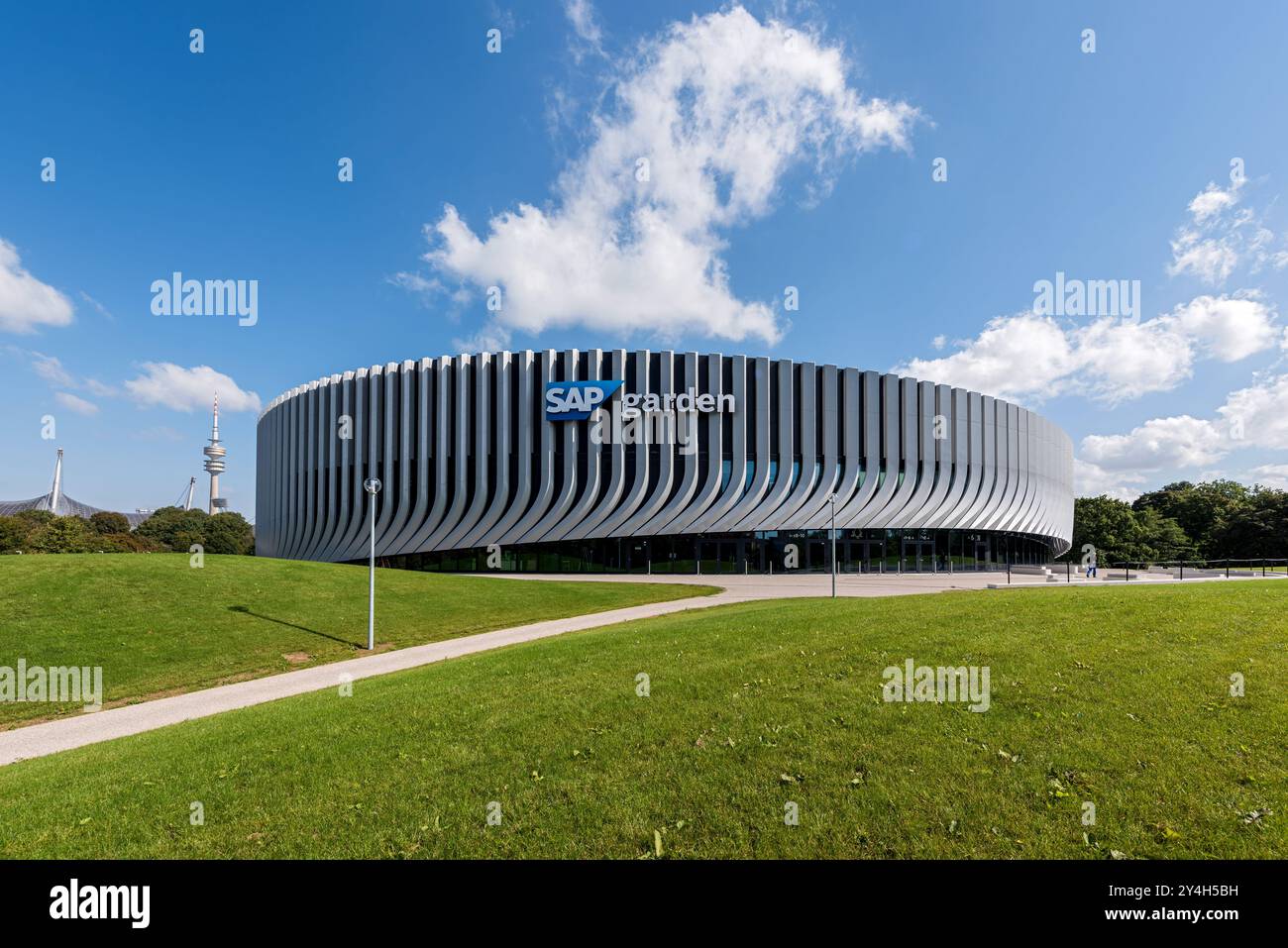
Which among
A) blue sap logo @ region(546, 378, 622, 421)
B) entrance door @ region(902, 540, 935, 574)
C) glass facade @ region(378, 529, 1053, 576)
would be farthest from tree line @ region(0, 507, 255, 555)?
entrance door @ region(902, 540, 935, 574)

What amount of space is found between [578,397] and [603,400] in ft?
7.47

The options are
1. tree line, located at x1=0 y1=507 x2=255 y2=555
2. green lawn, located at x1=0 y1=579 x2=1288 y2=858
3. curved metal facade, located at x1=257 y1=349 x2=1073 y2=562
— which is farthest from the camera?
tree line, located at x1=0 y1=507 x2=255 y2=555

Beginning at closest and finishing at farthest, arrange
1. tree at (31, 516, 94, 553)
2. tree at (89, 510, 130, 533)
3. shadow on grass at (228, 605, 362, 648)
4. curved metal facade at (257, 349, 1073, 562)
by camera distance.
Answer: shadow on grass at (228, 605, 362, 648)
curved metal facade at (257, 349, 1073, 562)
tree at (31, 516, 94, 553)
tree at (89, 510, 130, 533)

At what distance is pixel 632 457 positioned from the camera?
50.1 m

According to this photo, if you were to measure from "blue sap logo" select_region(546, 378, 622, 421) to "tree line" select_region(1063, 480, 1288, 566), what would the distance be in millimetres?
76821

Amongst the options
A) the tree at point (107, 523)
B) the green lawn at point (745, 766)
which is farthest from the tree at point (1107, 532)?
the tree at point (107, 523)

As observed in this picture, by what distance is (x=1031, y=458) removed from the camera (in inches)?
2539

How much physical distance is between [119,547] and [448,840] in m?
90.9

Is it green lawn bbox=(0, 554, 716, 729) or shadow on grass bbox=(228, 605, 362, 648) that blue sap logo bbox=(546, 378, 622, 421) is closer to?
green lawn bbox=(0, 554, 716, 729)

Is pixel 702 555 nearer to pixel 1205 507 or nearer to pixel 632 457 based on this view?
pixel 632 457

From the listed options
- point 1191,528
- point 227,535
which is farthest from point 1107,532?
point 227,535

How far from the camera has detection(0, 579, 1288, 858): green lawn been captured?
5.13 metres

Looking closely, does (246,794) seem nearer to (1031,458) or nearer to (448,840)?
(448,840)
